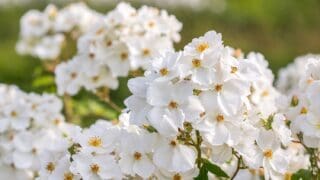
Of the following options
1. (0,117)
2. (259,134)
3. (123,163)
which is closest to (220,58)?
(259,134)

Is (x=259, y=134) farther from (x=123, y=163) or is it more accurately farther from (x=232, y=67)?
(x=123, y=163)

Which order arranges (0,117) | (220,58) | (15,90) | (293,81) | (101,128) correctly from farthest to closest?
(293,81) → (15,90) → (0,117) → (101,128) → (220,58)

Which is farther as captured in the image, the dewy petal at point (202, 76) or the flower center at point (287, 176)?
the flower center at point (287, 176)

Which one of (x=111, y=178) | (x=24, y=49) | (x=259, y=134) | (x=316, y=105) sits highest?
(x=316, y=105)

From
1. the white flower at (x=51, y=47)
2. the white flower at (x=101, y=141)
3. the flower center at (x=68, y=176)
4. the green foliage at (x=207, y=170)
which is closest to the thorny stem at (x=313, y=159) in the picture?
the green foliage at (x=207, y=170)

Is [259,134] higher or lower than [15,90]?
higher

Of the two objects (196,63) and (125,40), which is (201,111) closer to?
(196,63)

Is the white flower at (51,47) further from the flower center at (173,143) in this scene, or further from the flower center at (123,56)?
the flower center at (173,143)
